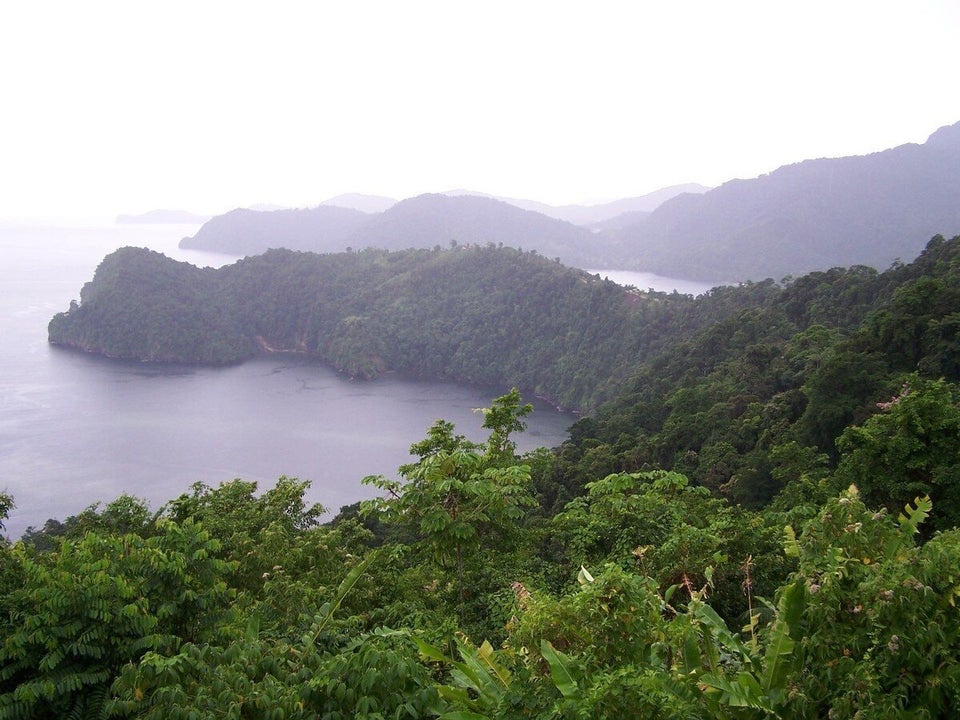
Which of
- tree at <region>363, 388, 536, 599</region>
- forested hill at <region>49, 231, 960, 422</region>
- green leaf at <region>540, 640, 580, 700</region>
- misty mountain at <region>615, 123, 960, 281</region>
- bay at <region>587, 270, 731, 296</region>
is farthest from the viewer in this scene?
misty mountain at <region>615, 123, 960, 281</region>

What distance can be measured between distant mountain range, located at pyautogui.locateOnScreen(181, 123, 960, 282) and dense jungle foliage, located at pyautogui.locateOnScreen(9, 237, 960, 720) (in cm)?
10927

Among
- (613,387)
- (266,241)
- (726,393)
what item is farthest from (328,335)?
(266,241)

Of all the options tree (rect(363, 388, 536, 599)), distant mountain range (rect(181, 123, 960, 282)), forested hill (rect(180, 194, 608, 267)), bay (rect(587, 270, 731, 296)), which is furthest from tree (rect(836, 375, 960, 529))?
forested hill (rect(180, 194, 608, 267))

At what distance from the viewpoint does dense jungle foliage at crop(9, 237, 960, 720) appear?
2676mm

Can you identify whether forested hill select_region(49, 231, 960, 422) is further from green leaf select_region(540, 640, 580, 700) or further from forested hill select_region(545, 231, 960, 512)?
green leaf select_region(540, 640, 580, 700)

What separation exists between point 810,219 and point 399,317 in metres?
105

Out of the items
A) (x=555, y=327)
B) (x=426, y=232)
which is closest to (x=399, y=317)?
(x=555, y=327)

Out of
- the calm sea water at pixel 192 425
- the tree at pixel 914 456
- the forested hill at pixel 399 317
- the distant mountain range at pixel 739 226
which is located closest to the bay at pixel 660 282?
the distant mountain range at pixel 739 226

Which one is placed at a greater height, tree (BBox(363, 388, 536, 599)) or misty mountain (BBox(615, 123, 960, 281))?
misty mountain (BBox(615, 123, 960, 281))

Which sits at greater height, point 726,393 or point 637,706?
point 637,706

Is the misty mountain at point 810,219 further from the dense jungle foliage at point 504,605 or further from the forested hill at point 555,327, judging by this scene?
the dense jungle foliage at point 504,605

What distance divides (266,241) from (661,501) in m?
194

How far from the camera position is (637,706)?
265 cm

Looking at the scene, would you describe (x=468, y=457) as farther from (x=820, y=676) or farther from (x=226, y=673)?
(x=820, y=676)
